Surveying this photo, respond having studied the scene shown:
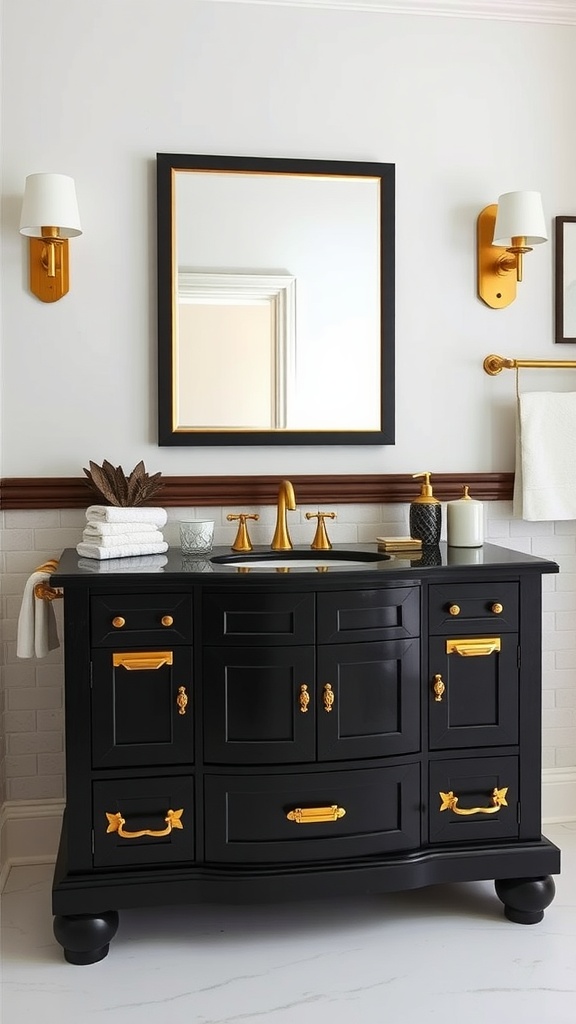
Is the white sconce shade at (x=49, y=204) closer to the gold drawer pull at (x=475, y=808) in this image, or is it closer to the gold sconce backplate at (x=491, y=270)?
the gold sconce backplate at (x=491, y=270)

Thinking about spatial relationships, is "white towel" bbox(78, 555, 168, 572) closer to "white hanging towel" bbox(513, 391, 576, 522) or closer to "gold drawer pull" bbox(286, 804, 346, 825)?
"gold drawer pull" bbox(286, 804, 346, 825)

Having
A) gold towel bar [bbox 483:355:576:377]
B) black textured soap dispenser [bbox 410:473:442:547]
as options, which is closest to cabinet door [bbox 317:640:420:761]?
black textured soap dispenser [bbox 410:473:442:547]

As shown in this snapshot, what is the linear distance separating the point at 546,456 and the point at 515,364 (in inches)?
11.1

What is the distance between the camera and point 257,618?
2.29 m

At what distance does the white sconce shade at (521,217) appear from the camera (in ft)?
9.02

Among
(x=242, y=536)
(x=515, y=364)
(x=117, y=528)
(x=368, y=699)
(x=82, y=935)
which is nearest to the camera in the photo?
(x=82, y=935)

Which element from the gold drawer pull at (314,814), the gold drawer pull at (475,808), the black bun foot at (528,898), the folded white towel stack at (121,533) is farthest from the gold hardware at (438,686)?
the folded white towel stack at (121,533)

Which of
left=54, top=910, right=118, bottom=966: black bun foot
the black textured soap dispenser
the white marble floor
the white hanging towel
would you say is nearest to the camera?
the white marble floor

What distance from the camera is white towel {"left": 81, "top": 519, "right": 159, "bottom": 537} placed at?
245cm

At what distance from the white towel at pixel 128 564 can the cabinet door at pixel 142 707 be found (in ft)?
0.61

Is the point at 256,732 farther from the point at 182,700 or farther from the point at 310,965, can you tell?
the point at 310,965

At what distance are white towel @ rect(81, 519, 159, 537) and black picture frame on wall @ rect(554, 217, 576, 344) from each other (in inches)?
53.1

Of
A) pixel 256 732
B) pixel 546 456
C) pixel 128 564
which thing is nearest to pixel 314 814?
pixel 256 732

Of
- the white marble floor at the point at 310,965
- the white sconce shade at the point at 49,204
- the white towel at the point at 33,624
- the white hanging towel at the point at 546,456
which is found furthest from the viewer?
the white hanging towel at the point at 546,456
